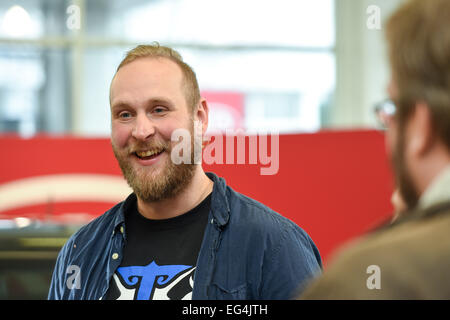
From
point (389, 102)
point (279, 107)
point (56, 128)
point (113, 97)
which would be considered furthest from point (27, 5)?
point (389, 102)

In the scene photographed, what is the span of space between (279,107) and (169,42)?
3.33ft

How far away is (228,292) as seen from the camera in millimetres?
1070

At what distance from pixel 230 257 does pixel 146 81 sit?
1.26 feet

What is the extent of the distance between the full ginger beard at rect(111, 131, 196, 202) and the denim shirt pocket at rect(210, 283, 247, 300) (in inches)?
8.7

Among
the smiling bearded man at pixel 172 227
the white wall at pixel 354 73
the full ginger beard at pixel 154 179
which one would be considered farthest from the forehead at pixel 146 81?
the white wall at pixel 354 73

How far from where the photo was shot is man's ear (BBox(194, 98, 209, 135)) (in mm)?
1229

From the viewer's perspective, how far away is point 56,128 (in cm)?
463

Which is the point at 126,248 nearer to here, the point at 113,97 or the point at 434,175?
the point at 113,97

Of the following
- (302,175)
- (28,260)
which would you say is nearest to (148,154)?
(28,260)

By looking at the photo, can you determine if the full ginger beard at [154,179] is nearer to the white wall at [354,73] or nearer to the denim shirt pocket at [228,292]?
the denim shirt pocket at [228,292]

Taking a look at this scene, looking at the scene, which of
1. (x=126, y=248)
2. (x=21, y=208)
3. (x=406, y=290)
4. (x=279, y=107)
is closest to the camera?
(x=406, y=290)

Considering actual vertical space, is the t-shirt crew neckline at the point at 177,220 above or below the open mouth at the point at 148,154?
below

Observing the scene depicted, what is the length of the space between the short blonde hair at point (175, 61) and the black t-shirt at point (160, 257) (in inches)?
8.2

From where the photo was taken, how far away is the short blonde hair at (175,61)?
1.20 m
